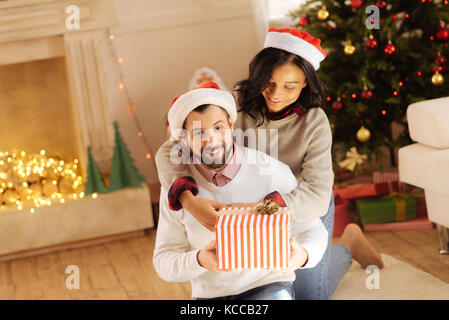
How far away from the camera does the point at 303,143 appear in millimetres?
1941

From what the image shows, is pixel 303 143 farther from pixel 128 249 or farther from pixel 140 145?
pixel 140 145

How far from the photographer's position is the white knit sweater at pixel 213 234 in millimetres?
1601

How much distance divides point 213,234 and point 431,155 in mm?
1160

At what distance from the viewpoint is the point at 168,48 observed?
3.70 meters

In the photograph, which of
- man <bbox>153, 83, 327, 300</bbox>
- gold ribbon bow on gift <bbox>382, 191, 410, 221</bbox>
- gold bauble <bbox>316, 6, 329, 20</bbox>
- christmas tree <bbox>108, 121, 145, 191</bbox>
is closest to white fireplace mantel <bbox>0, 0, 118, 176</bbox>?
christmas tree <bbox>108, 121, 145, 191</bbox>

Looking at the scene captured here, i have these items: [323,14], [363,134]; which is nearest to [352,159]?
[363,134]

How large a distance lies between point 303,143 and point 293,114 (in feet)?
0.30

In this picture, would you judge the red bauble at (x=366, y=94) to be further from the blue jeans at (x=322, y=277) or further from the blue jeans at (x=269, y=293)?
the blue jeans at (x=269, y=293)

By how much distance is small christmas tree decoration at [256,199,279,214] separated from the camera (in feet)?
4.62

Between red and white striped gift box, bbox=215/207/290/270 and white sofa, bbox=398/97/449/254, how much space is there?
3.83 ft

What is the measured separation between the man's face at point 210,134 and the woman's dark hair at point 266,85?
0.33m

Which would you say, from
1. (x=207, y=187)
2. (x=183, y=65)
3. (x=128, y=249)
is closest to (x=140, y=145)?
(x=183, y=65)

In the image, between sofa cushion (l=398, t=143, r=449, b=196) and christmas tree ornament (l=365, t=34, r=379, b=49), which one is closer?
sofa cushion (l=398, t=143, r=449, b=196)

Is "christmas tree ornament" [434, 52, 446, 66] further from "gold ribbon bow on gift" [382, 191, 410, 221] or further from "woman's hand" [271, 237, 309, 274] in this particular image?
"woman's hand" [271, 237, 309, 274]
